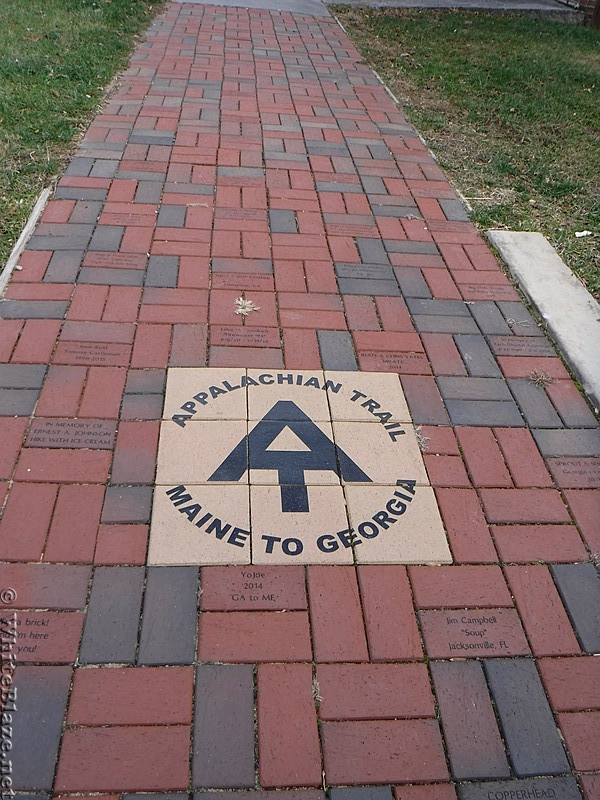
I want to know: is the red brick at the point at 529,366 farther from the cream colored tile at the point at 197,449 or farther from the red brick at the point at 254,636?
the red brick at the point at 254,636

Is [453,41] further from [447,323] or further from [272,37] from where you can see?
[447,323]

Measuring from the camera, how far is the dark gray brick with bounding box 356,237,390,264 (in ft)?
12.0

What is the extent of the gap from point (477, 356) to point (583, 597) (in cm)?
126

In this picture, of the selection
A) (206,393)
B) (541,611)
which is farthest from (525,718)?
(206,393)

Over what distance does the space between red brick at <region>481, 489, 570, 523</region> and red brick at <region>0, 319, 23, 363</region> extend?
200 centimetres

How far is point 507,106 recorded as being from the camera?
603 cm

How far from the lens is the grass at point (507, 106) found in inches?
170

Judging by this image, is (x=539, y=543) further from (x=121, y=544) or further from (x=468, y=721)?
(x=121, y=544)

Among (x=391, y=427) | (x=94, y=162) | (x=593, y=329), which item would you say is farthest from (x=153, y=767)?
(x=94, y=162)

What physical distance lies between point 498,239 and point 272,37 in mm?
5099

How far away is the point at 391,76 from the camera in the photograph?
660cm

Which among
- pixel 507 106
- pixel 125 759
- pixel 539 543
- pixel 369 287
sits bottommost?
pixel 125 759

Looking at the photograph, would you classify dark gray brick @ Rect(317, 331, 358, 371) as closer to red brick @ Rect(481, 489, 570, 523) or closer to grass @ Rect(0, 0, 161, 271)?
red brick @ Rect(481, 489, 570, 523)

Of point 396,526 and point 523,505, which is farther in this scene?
point 523,505
